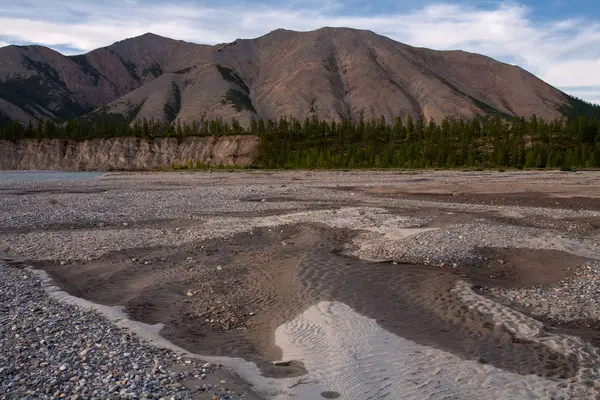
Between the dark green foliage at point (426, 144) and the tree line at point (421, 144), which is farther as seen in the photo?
the tree line at point (421, 144)

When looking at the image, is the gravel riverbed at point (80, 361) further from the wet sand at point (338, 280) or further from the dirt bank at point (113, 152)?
the dirt bank at point (113, 152)

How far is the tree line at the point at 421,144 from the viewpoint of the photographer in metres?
105

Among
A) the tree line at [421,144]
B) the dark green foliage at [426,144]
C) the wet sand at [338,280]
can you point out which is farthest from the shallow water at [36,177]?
the wet sand at [338,280]

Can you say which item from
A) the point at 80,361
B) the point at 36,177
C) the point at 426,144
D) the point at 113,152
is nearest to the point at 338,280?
the point at 80,361

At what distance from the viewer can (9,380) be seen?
8.65 meters

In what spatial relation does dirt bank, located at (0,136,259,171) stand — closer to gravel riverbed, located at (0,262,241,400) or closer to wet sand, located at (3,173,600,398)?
wet sand, located at (3,173,600,398)

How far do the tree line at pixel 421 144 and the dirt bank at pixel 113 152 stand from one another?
13.9 ft

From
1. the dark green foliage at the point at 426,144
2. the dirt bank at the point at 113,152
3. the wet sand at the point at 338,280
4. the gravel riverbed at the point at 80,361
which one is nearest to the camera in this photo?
the gravel riverbed at the point at 80,361

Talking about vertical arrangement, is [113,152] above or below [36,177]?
above

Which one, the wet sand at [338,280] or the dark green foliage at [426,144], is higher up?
the dark green foliage at [426,144]

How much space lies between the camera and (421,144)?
129000 millimetres

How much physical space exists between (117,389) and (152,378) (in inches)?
25.9

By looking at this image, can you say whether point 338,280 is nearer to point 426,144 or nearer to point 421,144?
point 426,144

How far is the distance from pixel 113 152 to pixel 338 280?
6178 inches
